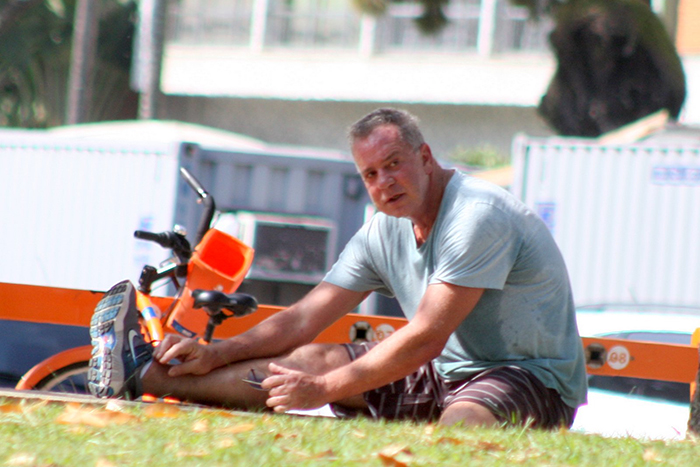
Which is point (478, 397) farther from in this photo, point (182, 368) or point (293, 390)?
point (182, 368)

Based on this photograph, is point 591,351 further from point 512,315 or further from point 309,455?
point 309,455

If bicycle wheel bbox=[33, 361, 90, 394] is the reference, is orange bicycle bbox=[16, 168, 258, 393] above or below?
above

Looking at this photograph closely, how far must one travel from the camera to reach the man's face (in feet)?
13.1

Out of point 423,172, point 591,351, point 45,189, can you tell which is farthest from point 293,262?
point 423,172

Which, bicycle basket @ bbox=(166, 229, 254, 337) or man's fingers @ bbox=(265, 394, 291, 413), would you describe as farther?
bicycle basket @ bbox=(166, 229, 254, 337)

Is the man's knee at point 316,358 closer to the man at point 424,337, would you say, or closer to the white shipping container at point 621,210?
the man at point 424,337

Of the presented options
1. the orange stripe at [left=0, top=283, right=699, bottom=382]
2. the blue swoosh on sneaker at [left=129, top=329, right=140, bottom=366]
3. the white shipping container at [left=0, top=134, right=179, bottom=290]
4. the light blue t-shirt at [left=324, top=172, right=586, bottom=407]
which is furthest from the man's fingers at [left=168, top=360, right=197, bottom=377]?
the white shipping container at [left=0, top=134, right=179, bottom=290]

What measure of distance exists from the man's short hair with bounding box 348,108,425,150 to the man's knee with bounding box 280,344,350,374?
0.83 metres

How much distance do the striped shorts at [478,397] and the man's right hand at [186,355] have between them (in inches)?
21.7

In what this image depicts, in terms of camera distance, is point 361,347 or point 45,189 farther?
point 45,189

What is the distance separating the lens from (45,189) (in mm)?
11594

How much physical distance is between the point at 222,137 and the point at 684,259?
623cm

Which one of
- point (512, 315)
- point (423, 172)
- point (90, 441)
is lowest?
point (90, 441)

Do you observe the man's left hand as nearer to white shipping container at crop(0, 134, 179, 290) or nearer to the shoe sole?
the shoe sole
